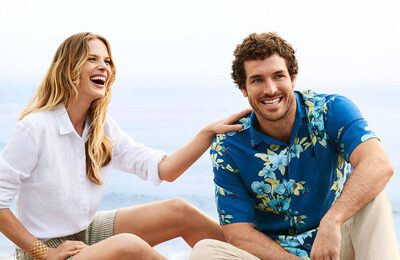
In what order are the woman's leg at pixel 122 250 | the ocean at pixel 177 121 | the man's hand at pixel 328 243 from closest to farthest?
the man's hand at pixel 328 243
the woman's leg at pixel 122 250
the ocean at pixel 177 121

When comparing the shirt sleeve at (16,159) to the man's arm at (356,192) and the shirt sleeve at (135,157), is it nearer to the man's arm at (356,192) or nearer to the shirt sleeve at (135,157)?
the shirt sleeve at (135,157)

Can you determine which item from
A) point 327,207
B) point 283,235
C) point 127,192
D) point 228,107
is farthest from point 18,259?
point 228,107

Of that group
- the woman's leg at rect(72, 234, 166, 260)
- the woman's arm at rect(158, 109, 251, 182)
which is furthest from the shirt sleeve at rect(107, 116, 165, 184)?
the woman's leg at rect(72, 234, 166, 260)

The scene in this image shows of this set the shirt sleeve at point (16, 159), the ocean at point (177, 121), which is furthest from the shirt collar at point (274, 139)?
the ocean at point (177, 121)

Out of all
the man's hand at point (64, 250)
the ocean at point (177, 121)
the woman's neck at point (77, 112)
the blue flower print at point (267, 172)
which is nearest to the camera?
the man's hand at point (64, 250)

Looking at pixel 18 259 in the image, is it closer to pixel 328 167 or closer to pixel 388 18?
pixel 328 167

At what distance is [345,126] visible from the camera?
246cm

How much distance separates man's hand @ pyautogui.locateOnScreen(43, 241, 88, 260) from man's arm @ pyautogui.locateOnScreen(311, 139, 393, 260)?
802 mm

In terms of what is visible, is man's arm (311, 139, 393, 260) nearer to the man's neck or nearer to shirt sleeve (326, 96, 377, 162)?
shirt sleeve (326, 96, 377, 162)

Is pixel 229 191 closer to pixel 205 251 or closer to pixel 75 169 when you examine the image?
pixel 205 251

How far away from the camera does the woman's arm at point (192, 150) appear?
265cm

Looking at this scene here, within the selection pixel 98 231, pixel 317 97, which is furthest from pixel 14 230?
pixel 317 97

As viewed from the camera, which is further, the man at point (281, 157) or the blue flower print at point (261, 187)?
the blue flower print at point (261, 187)

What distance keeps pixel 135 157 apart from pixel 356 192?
97 centimetres
